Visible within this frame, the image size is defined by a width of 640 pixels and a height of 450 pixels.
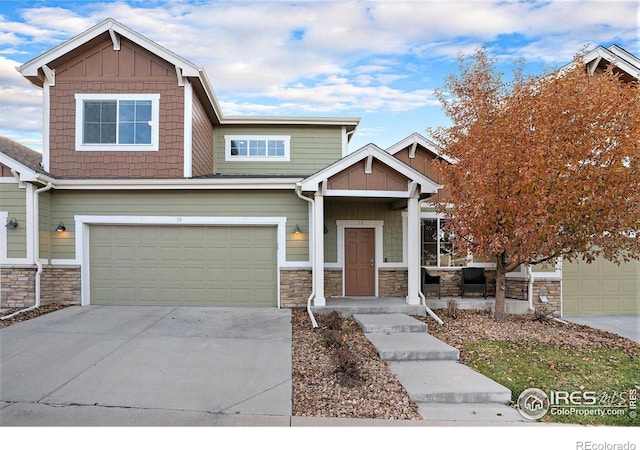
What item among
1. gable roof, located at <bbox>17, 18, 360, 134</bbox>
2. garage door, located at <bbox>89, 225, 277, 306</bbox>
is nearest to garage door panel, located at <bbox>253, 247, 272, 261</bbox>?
garage door, located at <bbox>89, 225, 277, 306</bbox>

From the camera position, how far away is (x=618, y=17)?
796 centimetres

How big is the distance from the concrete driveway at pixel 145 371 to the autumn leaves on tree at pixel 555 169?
4606 mm

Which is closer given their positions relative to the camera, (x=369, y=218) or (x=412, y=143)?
(x=369, y=218)

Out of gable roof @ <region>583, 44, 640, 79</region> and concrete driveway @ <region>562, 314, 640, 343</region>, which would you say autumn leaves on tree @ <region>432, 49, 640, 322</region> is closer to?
concrete driveway @ <region>562, 314, 640, 343</region>

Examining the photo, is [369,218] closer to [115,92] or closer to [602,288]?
[602,288]

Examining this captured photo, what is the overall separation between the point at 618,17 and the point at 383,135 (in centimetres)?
784

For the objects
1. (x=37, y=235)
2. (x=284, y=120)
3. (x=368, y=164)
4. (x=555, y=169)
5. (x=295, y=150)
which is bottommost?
(x=37, y=235)

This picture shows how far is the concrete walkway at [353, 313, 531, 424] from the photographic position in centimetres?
408

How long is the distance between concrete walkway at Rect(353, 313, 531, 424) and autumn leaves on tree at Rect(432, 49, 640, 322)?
243 centimetres

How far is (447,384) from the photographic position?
4.61 meters

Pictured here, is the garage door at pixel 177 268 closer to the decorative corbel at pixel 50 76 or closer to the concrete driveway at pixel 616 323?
the decorative corbel at pixel 50 76

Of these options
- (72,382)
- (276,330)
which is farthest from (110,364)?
(276,330)

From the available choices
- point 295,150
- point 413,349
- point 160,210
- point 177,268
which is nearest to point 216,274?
point 177,268

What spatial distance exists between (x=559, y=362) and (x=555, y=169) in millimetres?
3175
